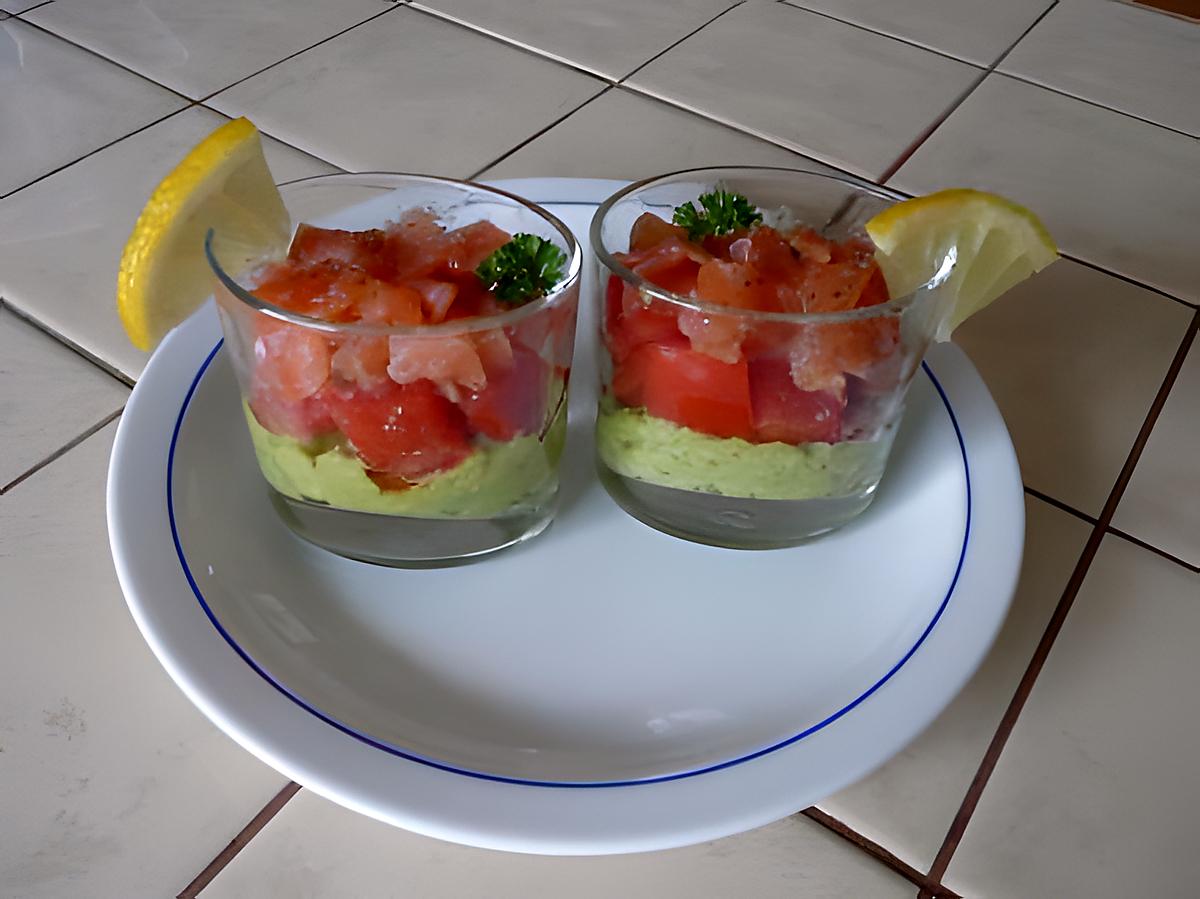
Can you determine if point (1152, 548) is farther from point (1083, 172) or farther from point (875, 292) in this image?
point (1083, 172)

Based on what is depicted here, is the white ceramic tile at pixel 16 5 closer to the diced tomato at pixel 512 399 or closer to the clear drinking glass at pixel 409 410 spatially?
the clear drinking glass at pixel 409 410

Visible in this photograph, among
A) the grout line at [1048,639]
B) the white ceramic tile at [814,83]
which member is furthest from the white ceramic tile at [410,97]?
the grout line at [1048,639]

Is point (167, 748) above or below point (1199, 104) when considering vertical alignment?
below

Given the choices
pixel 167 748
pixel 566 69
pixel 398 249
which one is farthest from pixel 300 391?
pixel 566 69

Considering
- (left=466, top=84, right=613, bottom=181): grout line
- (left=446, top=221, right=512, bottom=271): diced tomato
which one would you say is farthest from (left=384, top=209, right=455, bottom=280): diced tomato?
(left=466, top=84, right=613, bottom=181): grout line

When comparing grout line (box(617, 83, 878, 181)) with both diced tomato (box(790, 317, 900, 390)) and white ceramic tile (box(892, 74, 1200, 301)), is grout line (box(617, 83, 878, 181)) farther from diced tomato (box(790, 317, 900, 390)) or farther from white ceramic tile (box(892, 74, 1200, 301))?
diced tomato (box(790, 317, 900, 390))

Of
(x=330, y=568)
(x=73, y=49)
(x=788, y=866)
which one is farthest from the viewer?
(x=73, y=49)

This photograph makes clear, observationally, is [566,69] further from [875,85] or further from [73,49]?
[73,49]
